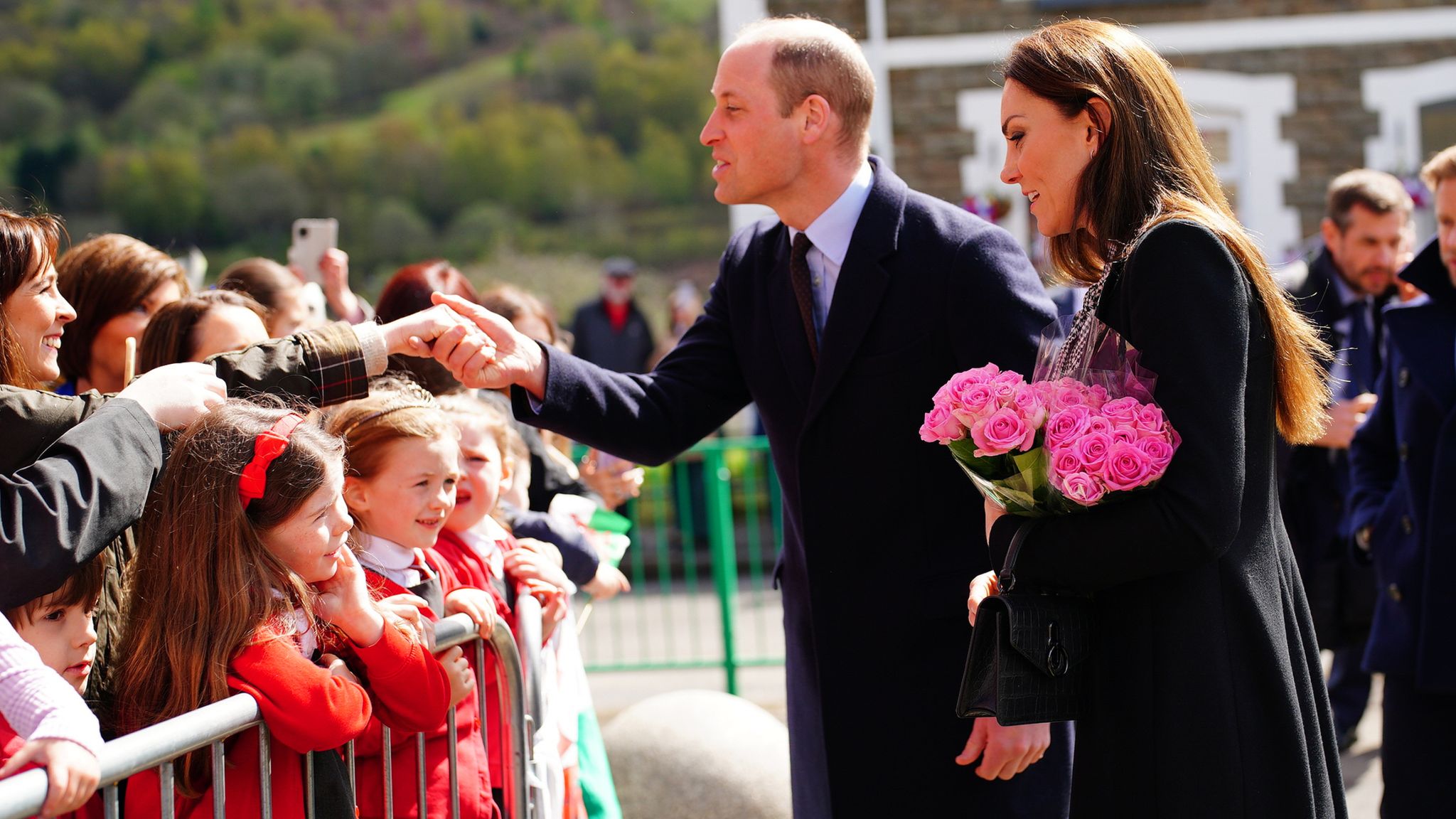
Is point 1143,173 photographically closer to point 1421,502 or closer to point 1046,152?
point 1046,152

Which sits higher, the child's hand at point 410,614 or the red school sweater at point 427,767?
the child's hand at point 410,614

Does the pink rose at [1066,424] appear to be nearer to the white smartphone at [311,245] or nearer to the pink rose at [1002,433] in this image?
the pink rose at [1002,433]

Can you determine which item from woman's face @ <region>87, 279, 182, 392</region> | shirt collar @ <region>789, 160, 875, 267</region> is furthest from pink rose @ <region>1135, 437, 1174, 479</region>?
woman's face @ <region>87, 279, 182, 392</region>

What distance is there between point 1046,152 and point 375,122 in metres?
17.8

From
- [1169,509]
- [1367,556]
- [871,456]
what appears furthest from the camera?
[1367,556]

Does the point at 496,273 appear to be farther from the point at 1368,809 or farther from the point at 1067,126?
the point at 1067,126

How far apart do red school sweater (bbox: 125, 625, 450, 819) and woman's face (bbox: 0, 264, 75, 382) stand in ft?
2.31

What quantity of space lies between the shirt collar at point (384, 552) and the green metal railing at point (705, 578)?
4531 millimetres

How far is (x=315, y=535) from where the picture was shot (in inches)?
100.0

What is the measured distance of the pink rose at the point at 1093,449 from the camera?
2.26 m

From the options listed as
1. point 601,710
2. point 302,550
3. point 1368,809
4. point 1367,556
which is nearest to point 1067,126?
point 302,550

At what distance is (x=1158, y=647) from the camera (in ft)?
7.77

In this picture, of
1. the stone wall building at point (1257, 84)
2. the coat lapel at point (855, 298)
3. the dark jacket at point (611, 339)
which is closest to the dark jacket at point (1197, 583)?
the coat lapel at point (855, 298)

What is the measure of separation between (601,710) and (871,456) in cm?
451
